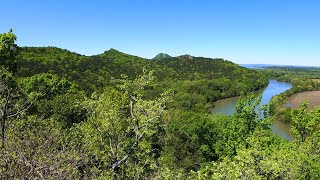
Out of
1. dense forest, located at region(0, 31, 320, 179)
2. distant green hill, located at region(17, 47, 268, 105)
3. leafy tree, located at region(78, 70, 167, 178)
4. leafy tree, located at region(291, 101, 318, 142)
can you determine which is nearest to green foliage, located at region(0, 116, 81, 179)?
dense forest, located at region(0, 31, 320, 179)

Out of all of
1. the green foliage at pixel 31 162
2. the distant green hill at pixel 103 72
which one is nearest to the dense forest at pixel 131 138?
the green foliage at pixel 31 162

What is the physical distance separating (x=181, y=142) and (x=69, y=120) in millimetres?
12815

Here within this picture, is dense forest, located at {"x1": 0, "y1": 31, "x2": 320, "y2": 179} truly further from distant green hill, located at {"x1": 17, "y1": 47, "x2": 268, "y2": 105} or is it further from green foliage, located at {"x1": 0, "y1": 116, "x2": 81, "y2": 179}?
distant green hill, located at {"x1": 17, "y1": 47, "x2": 268, "y2": 105}

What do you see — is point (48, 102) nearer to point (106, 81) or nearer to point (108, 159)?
point (108, 159)

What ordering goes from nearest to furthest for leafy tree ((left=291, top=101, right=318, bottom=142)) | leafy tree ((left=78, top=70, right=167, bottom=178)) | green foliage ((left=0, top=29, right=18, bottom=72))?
leafy tree ((left=78, top=70, right=167, bottom=178)), green foliage ((left=0, top=29, right=18, bottom=72)), leafy tree ((left=291, top=101, right=318, bottom=142))

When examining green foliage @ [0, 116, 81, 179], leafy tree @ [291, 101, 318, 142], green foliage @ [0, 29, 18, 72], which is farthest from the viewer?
leafy tree @ [291, 101, 318, 142]

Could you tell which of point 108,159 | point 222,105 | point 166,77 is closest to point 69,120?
point 108,159

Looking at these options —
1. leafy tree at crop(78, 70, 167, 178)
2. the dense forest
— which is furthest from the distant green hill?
leafy tree at crop(78, 70, 167, 178)

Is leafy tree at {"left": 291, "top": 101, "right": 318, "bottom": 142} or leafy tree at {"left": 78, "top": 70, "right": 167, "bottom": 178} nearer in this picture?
leafy tree at {"left": 78, "top": 70, "right": 167, "bottom": 178}

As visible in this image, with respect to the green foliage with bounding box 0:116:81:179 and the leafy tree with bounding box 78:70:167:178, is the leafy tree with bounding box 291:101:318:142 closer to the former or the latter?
the leafy tree with bounding box 78:70:167:178

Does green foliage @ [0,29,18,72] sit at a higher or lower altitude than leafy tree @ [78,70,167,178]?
higher

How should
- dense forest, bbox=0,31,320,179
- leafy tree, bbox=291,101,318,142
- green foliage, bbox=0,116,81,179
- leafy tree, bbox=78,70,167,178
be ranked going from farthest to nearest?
leafy tree, bbox=291,101,318,142
leafy tree, bbox=78,70,167,178
dense forest, bbox=0,31,320,179
green foliage, bbox=0,116,81,179

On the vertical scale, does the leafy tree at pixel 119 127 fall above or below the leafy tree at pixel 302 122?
above

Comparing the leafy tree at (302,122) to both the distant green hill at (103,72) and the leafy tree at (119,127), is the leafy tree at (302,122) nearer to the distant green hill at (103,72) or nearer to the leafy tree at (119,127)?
the leafy tree at (119,127)
